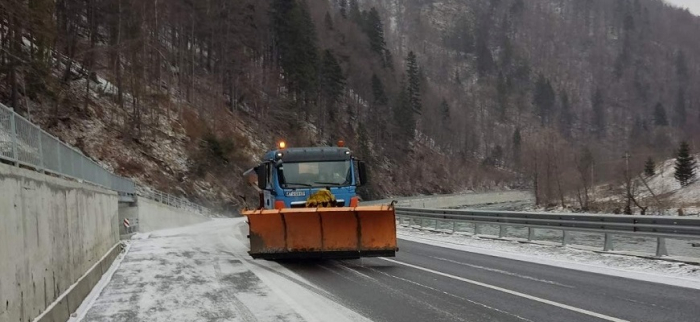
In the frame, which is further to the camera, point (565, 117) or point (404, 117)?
point (565, 117)

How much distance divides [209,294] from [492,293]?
441cm

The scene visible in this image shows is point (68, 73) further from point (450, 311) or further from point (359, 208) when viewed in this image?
point (450, 311)

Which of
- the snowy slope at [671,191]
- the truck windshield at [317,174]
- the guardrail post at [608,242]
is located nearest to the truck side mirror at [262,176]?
the truck windshield at [317,174]

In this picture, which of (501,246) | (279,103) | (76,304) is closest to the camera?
(76,304)

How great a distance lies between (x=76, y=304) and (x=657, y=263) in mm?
10562

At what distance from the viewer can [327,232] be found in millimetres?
12430

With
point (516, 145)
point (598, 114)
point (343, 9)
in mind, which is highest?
point (343, 9)

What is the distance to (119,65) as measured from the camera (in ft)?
137

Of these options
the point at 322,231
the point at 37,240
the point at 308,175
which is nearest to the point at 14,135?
the point at 37,240

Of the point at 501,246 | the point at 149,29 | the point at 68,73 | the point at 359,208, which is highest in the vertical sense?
the point at 149,29

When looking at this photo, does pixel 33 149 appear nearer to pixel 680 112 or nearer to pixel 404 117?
pixel 404 117

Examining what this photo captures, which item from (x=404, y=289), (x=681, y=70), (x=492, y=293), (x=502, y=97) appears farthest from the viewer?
(x=681, y=70)

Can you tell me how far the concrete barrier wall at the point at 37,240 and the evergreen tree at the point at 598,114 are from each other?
16748cm

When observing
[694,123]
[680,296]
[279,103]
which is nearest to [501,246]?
[680,296]
